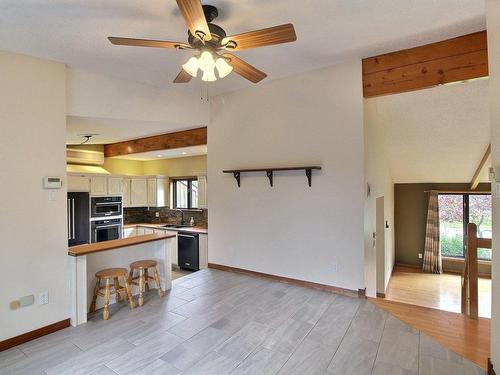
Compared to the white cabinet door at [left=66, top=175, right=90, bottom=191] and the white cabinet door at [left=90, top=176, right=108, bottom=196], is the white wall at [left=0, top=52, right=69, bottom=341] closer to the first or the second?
the white cabinet door at [left=66, top=175, right=90, bottom=191]

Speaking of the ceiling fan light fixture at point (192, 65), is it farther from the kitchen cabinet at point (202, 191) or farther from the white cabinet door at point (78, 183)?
the white cabinet door at point (78, 183)

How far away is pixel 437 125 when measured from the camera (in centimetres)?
405

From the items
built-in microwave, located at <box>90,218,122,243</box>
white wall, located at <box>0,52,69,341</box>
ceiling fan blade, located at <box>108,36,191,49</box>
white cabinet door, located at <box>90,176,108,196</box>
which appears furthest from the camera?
white cabinet door, located at <box>90,176,108,196</box>

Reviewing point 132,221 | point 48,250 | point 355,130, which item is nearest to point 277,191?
point 355,130

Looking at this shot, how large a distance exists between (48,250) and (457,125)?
211 inches

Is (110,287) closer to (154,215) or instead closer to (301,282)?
(301,282)

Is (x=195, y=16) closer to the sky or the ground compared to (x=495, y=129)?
closer to the sky

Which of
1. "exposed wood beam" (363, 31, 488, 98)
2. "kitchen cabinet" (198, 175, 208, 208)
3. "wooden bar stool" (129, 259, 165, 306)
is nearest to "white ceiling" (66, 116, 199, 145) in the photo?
"kitchen cabinet" (198, 175, 208, 208)

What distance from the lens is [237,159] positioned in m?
4.30

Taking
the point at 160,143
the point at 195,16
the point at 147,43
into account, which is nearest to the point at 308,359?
the point at 195,16

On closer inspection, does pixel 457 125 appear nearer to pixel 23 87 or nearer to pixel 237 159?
pixel 237 159

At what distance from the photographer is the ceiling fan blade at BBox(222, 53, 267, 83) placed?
221 cm

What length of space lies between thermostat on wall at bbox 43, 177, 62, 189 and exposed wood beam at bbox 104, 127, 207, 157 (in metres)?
2.30

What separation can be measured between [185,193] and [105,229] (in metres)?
1.97
